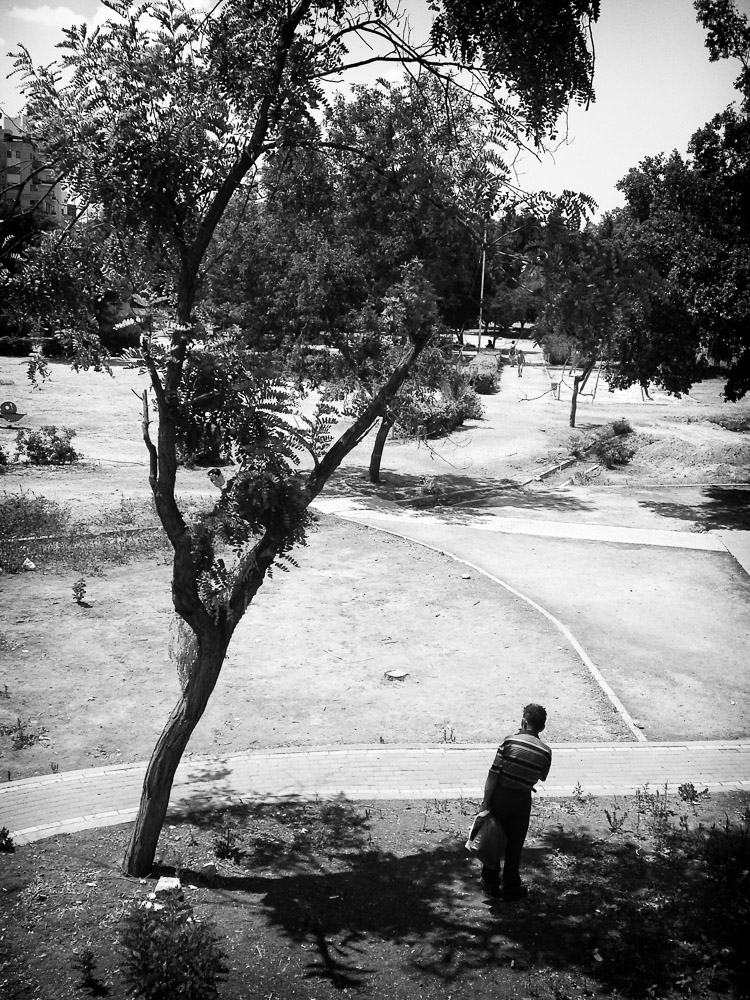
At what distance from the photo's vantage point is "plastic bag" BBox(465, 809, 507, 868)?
670cm

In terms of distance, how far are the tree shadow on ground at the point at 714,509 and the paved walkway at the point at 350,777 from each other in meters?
12.7

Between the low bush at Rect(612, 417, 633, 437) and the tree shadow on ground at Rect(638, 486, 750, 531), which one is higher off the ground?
the low bush at Rect(612, 417, 633, 437)

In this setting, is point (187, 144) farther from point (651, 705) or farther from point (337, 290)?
point (337, 290)

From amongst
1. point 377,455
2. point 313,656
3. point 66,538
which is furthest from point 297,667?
point 377,455

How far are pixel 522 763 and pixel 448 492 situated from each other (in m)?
19.3

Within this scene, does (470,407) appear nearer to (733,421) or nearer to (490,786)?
(733,421)

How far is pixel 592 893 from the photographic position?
277 inches

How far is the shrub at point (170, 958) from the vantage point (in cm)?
505

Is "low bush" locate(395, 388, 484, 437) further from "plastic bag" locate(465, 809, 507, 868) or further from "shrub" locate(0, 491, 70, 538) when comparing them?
"plastic bag" locate(465, 809, 507, 868)

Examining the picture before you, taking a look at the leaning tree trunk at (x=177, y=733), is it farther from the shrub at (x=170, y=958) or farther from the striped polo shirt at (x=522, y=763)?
the striped polo shirt at (x=522, y=763)

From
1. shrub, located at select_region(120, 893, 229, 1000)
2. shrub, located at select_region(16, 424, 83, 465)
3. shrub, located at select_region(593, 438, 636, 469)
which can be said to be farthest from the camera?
A: shrub, located at select_region(593, 438, 636, 469)

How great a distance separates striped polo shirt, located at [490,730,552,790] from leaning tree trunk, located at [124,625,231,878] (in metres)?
2.37

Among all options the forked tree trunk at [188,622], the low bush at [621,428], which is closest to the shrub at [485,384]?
the low bush at [621,428]

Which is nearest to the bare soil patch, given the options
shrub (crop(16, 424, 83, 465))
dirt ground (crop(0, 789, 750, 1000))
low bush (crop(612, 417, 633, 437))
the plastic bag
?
dirt ground (crop(0, 789, 750, 1000))
